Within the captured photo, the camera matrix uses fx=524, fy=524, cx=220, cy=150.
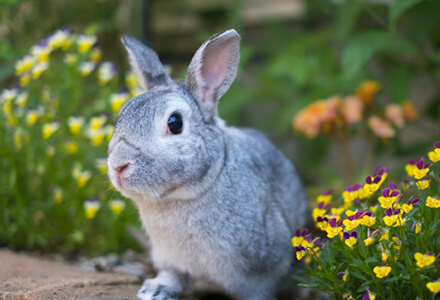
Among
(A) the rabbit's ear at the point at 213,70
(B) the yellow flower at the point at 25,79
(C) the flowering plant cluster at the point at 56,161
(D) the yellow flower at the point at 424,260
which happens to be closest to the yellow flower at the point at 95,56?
(C) the flowering plant cluster at the point at 56,161

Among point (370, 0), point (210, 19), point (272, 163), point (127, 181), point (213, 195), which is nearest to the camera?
point (127, 181)

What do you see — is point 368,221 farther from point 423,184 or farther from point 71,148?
point 71,148

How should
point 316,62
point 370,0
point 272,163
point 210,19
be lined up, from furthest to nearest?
1. point 210,19
2. point 370,0
3. point 316,62
4. point 272,163

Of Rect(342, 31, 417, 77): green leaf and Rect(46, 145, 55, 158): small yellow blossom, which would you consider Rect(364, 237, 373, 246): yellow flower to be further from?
Rect(46, 145, 55, 158): small yellow blossom

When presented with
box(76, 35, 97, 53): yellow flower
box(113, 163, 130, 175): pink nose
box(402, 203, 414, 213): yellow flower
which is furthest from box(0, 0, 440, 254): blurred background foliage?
box(402, 203, 414, 213): yellow flower

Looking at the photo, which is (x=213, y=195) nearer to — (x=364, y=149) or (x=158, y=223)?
(x=158, y=223)

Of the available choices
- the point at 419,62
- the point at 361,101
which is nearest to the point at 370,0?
the point at 419,62
